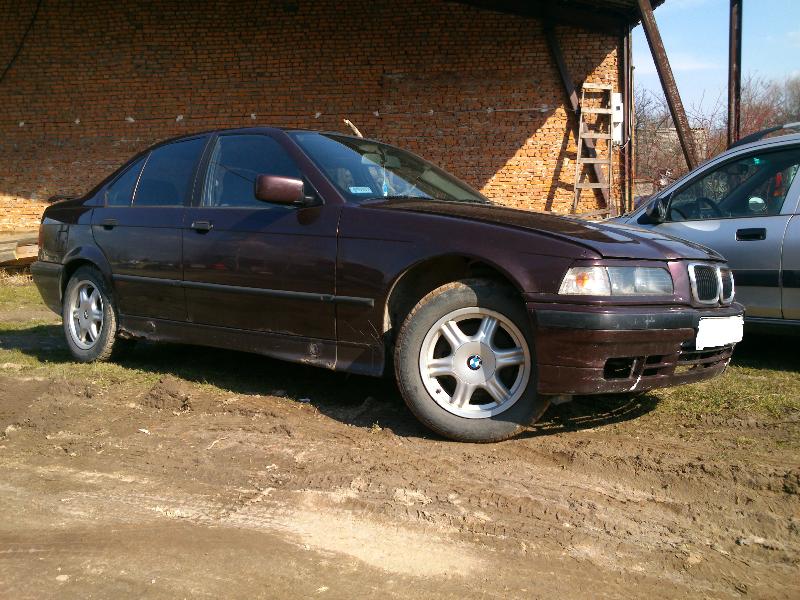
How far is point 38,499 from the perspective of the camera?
3.35m

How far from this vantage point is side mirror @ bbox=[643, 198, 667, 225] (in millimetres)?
5988

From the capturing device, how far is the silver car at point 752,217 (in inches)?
211

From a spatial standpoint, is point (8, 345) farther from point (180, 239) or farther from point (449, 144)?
point (449, 144)

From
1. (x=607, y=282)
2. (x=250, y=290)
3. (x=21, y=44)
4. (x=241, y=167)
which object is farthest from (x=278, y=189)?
(x=21, y=44)

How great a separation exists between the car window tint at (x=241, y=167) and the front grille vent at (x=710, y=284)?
Result: 7.48 feet

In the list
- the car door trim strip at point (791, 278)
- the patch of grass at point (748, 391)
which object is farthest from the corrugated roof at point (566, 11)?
the car door trim strip at point (791, 278)

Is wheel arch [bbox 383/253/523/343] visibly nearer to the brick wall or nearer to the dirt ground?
the dirt ground

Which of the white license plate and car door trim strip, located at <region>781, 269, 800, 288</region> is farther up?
car door trim strip, located at <region>781, 269, 800, 288</region>

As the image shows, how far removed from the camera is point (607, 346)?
142 inches

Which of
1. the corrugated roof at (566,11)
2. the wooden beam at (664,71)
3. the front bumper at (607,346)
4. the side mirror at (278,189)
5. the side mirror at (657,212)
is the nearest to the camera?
the front bumper at (607,346)

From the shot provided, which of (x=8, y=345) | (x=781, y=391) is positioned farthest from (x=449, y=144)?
(x=781, y=391)

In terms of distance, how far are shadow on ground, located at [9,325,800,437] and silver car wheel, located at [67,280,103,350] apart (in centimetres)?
25

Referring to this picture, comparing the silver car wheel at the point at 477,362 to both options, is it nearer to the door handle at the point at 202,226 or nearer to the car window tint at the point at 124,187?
the door handle at the point at 202,226

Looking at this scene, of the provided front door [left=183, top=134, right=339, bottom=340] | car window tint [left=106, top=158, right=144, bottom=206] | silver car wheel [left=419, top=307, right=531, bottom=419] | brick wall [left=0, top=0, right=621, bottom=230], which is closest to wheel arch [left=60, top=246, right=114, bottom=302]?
car window tint [left=106, top=158, right=144, bottom=206]
